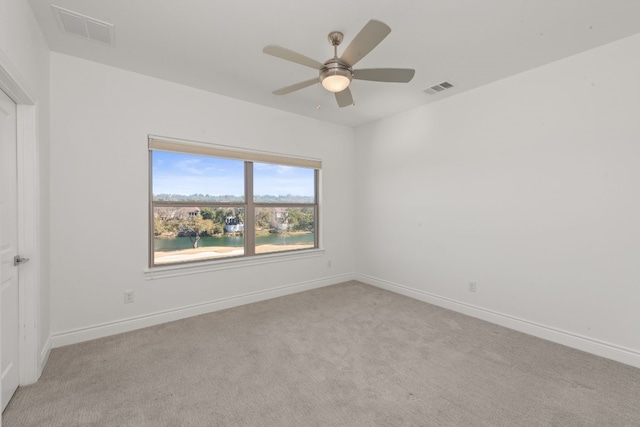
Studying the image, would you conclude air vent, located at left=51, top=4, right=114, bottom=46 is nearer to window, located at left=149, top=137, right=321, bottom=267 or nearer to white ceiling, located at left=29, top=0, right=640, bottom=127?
white ceiling, located at left=29, top=0, right=640, bottom=127

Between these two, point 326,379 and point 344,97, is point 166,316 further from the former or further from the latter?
point 344,97

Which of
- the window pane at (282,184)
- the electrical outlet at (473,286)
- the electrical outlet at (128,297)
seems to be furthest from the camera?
the window pane at (282,184)

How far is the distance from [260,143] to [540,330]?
3.81 meters

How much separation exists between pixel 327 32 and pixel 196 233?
2.61m

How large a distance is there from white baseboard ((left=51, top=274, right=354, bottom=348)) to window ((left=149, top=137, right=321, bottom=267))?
0.55 m

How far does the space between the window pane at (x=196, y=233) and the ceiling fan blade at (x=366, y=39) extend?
2.46 m

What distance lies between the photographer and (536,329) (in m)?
2.85

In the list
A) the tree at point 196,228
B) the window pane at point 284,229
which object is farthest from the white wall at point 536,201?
the tree at point 196,228

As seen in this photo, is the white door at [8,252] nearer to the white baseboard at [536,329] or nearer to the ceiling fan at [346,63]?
the ceiling fan at [346,63]

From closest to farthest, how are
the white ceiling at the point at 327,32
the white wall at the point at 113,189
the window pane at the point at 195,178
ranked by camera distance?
the white ceiling at the point at 327,32, the white wall at the point at 113,189, the window pane at the point at 195,178

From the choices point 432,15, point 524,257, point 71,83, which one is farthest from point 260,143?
point 524,257

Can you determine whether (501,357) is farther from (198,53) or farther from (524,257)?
(198,53)

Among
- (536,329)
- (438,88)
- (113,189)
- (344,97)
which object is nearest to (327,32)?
(344,97)

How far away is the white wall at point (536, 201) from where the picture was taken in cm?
240
